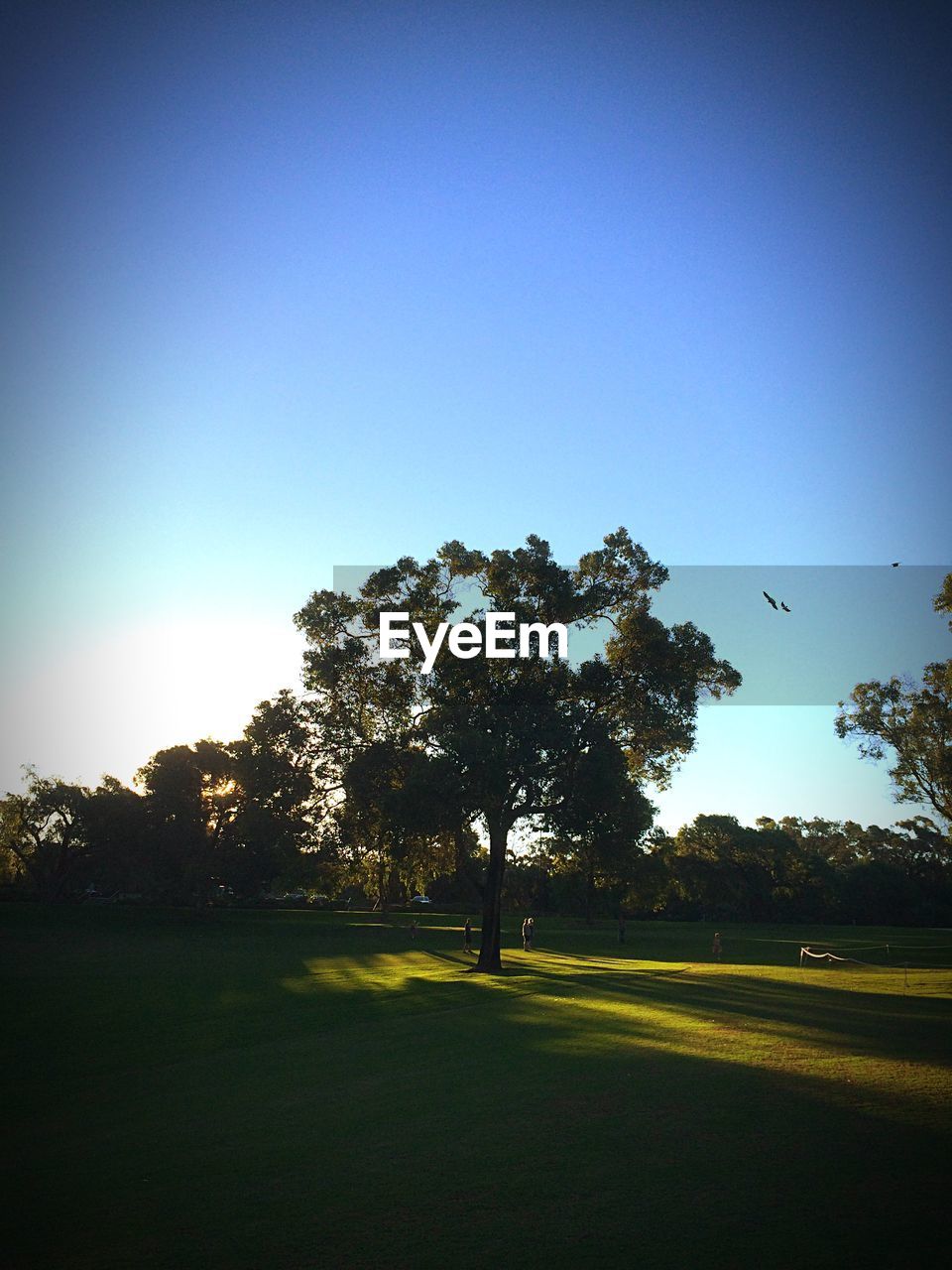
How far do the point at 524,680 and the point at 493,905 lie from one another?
9.84m

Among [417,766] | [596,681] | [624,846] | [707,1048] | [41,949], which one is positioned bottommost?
[41,949]

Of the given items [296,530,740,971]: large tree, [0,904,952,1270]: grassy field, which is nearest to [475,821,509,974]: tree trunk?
[296,530,740,971]: large tree

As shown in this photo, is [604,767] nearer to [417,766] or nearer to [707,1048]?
[417,766]

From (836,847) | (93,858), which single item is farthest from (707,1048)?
(836,847)

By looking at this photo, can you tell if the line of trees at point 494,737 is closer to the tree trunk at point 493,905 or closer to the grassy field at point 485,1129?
the tree trunk at point 493,905

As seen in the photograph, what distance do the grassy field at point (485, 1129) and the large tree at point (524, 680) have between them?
9.36 metres

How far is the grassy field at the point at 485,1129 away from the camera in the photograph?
674 cm

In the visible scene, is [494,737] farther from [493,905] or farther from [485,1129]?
[485,1129]

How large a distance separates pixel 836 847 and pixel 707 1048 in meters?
139

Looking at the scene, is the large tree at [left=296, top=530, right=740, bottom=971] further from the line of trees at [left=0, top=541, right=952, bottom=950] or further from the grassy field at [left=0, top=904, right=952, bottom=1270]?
the grassy field at [left=0, top=904, right=952, bottom=1270]

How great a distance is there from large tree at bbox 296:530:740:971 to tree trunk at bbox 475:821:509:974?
6 centimetres

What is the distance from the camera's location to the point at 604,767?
103ft

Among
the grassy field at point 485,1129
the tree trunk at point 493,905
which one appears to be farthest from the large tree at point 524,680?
the grassy field at point 485,1129

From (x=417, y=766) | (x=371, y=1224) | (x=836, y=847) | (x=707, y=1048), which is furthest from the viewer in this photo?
(x=836, y=847)
